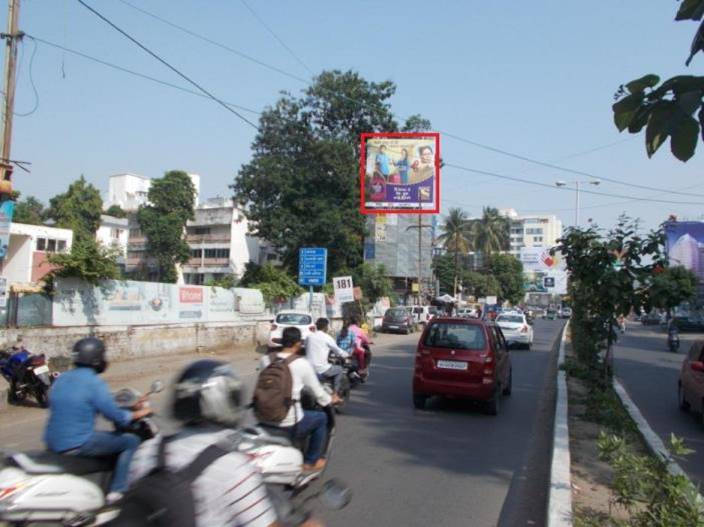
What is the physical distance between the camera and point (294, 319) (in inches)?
885

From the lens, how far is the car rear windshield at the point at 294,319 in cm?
2239

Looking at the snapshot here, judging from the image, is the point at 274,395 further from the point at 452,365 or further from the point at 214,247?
the point at 214,247

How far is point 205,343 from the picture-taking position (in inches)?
834

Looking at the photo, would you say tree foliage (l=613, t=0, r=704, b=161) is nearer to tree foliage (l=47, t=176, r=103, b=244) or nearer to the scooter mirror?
the scooter mirror

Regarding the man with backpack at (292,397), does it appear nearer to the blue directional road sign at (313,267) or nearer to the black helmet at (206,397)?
the black helmet at (206,397)

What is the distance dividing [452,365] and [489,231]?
220 feet

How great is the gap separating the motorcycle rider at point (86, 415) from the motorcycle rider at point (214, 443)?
57.3 inches

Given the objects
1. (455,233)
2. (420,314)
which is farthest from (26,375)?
(455,233)

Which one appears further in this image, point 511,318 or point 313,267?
point 313,267

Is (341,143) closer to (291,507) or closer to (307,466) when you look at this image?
(307,466)

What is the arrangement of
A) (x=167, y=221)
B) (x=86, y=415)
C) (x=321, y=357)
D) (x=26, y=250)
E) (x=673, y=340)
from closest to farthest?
(x=86, y=415) → (x=321, y=357) → (x=673, y=340) → (x=26, y=250) → (x=167, y=221)

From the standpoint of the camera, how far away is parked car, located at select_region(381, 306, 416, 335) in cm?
Result: 3731

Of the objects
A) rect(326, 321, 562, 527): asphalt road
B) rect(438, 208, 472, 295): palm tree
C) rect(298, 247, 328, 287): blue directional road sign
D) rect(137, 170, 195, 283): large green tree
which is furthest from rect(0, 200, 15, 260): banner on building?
rect(438, 208, 472, 295): palm tree

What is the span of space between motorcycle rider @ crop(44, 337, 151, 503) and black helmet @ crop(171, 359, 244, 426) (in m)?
1.79
